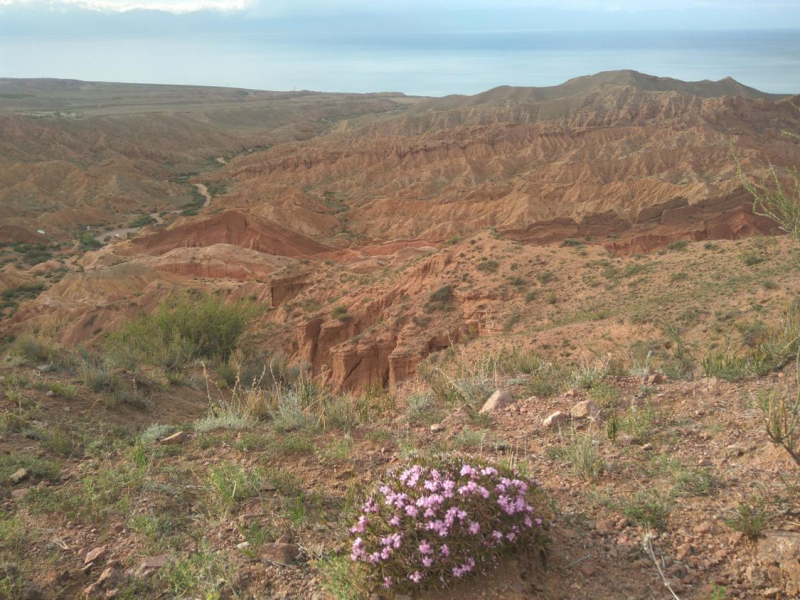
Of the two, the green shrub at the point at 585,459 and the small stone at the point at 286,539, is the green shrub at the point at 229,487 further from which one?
the green shrub at the point at 585,459

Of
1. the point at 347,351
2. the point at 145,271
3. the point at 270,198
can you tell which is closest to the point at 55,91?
the point at 270,198

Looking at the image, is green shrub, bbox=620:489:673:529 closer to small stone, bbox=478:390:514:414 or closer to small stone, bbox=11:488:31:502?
small stone, bbox=478:390:514:414

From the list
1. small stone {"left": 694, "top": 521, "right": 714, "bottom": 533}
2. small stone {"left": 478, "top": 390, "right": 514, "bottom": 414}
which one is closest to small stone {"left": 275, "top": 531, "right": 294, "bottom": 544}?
small stone {"left": 694, "top": 521, "right": 714, "bottom": 533}

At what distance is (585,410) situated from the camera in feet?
19.6

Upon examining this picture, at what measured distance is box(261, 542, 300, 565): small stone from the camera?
3930 millimetres

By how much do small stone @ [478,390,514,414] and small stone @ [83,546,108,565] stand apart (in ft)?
12.6

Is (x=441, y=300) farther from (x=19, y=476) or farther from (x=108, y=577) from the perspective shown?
(x=108, y=577)

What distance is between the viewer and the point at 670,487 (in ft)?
14.0

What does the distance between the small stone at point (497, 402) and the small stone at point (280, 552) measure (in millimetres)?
2971

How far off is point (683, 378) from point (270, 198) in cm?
5358

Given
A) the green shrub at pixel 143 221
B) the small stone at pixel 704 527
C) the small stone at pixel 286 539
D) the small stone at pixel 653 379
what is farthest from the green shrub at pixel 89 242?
the small stone at pixel 704 527

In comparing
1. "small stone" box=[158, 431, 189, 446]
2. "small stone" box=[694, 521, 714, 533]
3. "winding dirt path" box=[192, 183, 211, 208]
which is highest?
"small stone" box=[694, 521, 714, 533]

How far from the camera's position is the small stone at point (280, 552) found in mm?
3930

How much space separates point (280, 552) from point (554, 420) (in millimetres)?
3057
